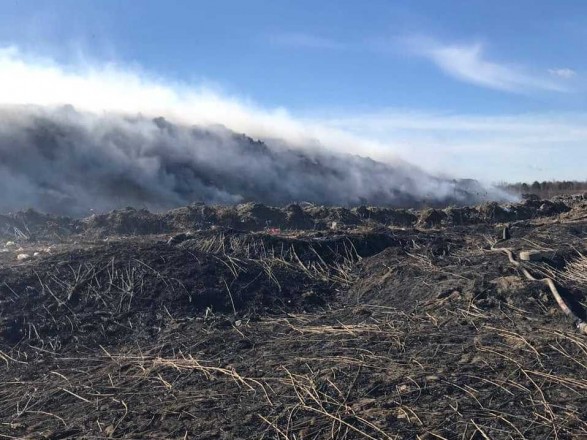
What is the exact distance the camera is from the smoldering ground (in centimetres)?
2745

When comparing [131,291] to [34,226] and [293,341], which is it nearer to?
[293,341]

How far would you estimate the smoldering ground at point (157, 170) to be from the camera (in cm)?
2745

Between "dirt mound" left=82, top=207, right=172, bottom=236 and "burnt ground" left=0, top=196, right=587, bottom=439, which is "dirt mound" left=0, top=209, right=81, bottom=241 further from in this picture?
"burnt ground" left=0, top=196, right=587, bottom=439

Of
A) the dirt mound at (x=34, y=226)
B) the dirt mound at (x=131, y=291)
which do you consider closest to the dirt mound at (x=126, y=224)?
the dirt mound at (x=34, y=226)

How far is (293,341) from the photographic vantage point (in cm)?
698

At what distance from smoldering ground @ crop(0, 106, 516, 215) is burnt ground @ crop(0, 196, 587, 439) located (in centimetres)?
1670

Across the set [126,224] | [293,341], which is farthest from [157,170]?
[293,341]

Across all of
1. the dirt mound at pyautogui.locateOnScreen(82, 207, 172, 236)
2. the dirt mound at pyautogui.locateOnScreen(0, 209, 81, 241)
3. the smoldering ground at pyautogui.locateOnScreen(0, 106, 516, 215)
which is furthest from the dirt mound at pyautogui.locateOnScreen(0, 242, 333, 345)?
the smoldering ground at pyautogui.locateOnScreen(0, 106, 516, 215)

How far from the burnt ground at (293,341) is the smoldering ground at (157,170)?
54.8 feet

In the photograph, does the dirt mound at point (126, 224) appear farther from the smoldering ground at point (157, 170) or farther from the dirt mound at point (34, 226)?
the smoldering ground at point (157, 170)

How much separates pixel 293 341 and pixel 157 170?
24688 millimetres

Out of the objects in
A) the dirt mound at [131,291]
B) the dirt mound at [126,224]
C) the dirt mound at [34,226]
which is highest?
the dirt mound at [131,291]

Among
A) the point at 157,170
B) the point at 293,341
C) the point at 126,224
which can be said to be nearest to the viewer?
the point at 293,341

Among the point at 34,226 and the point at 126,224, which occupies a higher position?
the point at 126,224
